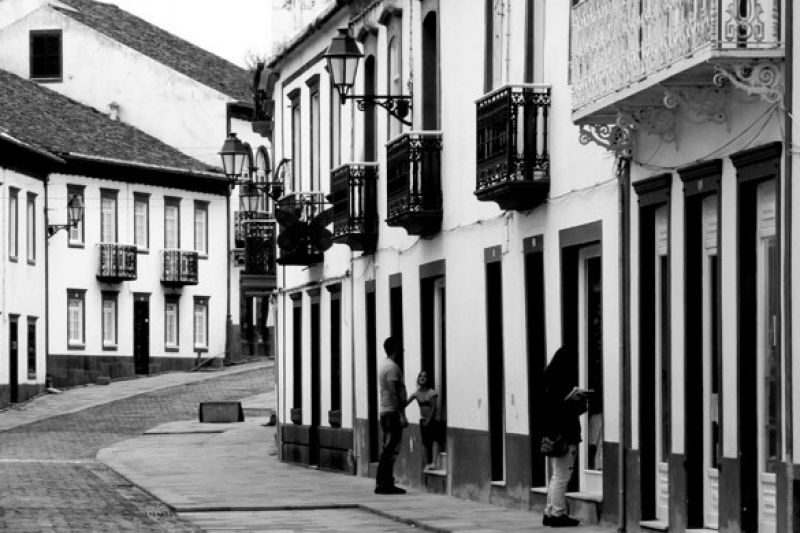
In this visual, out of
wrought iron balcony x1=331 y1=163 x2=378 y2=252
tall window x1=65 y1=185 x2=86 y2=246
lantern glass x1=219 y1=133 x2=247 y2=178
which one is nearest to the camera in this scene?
wrought iron balcony x1=331 y1=163 x2=378 y2=252

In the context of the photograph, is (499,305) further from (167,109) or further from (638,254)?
(167,109)

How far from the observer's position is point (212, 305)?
72.2m

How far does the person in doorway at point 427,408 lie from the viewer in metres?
25.4

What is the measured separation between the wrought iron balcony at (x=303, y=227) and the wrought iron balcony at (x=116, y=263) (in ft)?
107

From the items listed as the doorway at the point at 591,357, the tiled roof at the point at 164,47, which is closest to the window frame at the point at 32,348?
the tiled roof at the point at 164,47

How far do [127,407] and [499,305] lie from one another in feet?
108

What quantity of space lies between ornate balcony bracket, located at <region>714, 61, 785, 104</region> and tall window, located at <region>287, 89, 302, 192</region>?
21.5 m

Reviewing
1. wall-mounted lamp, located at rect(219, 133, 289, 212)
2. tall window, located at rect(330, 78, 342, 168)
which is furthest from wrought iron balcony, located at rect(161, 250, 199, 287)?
tall window, located at rect(330, 78, 342, 168)

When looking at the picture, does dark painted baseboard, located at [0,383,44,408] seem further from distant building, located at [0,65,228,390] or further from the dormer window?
the dormer window

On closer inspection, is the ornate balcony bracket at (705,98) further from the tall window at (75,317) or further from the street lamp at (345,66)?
the tall window at (75,317)

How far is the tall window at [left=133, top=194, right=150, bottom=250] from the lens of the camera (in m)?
68.2

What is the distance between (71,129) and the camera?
2616 inches

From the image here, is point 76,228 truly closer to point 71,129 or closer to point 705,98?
point 71,129

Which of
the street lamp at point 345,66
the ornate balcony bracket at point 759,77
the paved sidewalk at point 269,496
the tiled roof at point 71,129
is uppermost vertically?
the tiled roof at point 71,129
